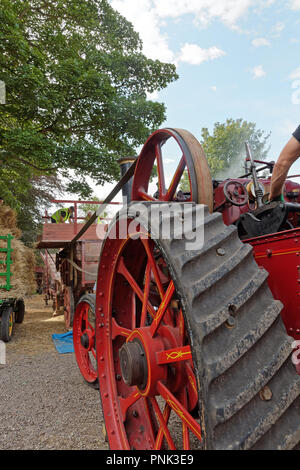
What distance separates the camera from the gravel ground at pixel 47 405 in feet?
7.22

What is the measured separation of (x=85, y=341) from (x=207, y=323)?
2476 millimetres

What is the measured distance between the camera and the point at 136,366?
4.49 feet

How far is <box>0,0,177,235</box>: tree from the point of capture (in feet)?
25.7

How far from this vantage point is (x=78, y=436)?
223 centimetres

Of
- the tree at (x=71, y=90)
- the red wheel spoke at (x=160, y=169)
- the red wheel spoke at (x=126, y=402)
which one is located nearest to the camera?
the red wheel spoke at (x=126, y=402)

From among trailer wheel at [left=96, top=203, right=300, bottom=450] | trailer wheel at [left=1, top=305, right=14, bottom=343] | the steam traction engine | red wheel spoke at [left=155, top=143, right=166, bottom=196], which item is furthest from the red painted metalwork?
trailer wheel at [left=1, top=305, right=14, bottom=343]

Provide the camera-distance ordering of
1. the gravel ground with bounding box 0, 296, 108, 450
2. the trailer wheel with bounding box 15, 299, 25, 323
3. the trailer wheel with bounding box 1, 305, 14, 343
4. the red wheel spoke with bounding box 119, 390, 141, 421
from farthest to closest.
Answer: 1. the trailer wheel with bounding box 15, 299, 25, 323
2. the trailer wheel with bounding box 1, 305, 14, 343
3. the gravel ground with bounding box 0, 296, 108, 450
4. the red wheel spoke with bounding box 119, 390, 141, 421

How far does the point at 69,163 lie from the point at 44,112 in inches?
57.5

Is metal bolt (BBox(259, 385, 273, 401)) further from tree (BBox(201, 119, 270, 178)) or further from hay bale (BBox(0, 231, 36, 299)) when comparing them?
tree (BBox(201, 119, 270, 178))

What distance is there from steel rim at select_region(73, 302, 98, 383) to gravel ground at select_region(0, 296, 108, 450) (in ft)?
0.47

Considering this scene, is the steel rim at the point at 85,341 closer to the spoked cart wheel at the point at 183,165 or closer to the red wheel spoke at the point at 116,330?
the red wheel spoke at the point at 116,330

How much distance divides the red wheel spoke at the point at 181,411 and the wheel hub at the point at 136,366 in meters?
0.08

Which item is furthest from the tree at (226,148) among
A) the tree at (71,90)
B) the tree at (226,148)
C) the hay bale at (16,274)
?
the hay bale at (16,274)

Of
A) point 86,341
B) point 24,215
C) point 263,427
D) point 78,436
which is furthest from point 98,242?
point 24,215
